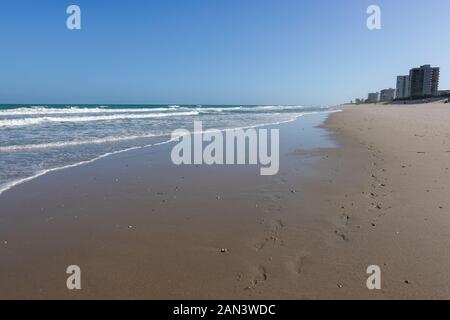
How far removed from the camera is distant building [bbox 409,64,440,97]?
119 meters

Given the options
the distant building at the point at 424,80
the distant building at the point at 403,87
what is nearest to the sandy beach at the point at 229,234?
the distant building at the point at 424,80

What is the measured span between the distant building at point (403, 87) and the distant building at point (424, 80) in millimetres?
3944

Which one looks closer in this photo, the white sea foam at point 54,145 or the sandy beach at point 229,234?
the sandy beach at point 229,234

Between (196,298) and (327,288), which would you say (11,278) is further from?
(327,288)

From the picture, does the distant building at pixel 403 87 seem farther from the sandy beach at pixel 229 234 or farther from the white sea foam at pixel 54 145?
the sandy beach at pixel 229 234

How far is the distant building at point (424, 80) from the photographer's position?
119 metres

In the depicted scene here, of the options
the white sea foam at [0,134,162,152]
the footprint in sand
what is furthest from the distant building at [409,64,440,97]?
the footprint in sand

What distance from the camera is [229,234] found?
3885 mm

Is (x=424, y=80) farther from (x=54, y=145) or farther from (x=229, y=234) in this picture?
(x=229, y=234)

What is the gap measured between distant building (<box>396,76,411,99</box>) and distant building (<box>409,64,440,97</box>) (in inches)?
155

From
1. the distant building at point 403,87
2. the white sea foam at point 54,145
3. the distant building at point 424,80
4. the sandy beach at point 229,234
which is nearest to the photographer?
the sandy beach at point 229,234

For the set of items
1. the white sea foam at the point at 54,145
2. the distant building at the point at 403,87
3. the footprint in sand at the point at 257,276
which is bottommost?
the footprint in sand at the point at 257,276
